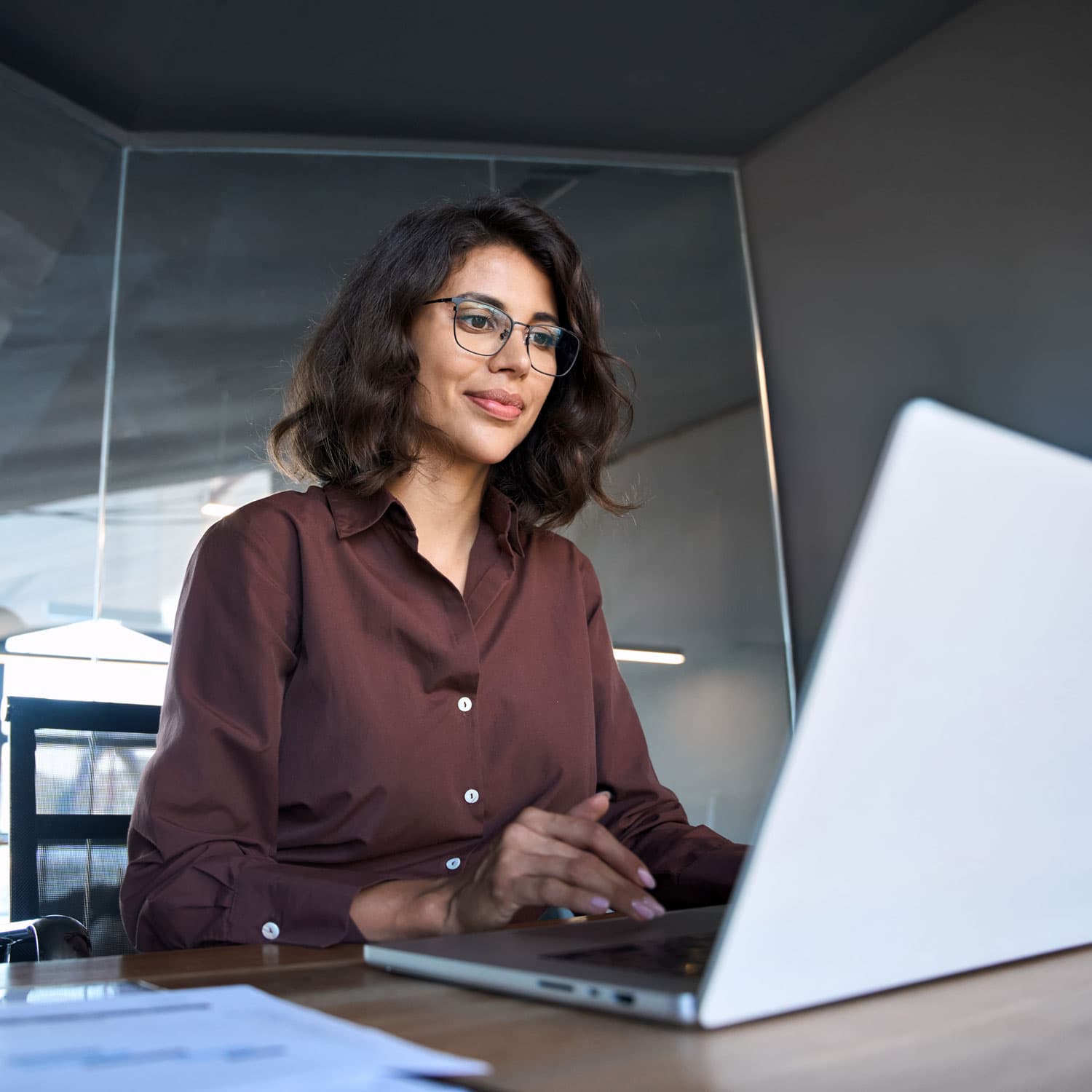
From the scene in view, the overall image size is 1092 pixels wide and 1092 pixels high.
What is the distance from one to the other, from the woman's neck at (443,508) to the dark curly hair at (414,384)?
0.13 feet

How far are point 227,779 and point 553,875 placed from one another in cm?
51

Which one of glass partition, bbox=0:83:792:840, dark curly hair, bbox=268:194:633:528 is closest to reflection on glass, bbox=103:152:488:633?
glass partition, bbox=0:83:792:840

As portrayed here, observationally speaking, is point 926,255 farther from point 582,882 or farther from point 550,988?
point 550,988

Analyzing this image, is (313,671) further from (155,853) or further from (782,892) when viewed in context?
(782,892)

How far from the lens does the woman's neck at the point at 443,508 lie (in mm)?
1667

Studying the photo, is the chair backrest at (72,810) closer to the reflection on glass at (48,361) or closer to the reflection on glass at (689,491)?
the reflection on glass at (48,361)

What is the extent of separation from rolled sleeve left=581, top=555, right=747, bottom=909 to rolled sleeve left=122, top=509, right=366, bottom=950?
38 cm

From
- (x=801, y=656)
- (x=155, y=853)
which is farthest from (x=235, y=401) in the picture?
(x=155, y=853)

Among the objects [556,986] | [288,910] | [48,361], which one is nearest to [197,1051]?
[556,986]

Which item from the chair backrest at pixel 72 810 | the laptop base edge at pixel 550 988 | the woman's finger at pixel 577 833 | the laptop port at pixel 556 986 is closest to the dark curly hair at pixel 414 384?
the chair backrest at pixel 72 810

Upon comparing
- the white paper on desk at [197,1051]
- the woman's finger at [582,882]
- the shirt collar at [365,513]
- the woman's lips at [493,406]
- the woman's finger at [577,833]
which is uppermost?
the woman's lips at [493,406]

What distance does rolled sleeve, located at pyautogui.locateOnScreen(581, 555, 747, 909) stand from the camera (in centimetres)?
122

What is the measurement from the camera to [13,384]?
Answer: 3398 mm

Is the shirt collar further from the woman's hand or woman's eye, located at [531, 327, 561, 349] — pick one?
the woman's hand
